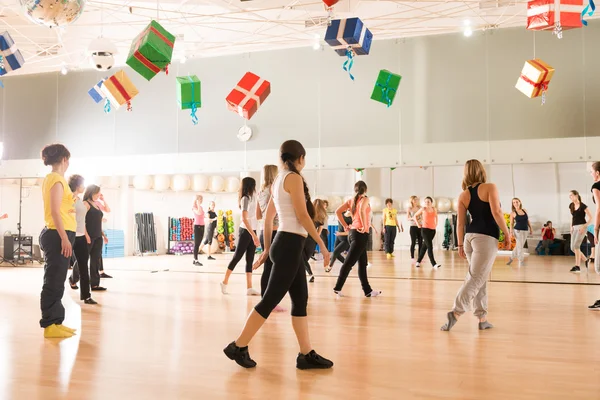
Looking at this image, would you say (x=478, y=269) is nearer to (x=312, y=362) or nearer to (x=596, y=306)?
(x=312, y=362)

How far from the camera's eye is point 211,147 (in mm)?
11031

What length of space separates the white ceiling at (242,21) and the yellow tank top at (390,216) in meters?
4.56

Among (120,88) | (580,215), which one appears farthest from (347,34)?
(580,215)

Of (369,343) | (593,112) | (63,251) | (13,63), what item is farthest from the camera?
(593,112)

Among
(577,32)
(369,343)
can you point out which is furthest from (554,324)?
(577,32)

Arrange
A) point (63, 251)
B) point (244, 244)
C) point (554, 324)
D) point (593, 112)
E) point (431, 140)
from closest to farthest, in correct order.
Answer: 1. point (63, 251)
2. point (554, 324)
3. point (244, 244)
4. point (593, 112)
5. point (431, 140)

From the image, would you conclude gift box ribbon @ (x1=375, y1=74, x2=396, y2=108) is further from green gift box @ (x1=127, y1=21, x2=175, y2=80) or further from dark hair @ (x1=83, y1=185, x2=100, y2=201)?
dark hair @ (x1=83, y1=185, x2=100, y2=201)

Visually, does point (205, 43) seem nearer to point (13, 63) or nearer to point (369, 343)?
point (13, 63)

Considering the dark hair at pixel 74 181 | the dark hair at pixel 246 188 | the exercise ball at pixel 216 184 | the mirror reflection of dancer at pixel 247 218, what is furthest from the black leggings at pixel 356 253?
the exercise ball at pixel 216 184

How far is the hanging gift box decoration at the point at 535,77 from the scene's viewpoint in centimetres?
775

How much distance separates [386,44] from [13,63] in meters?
6.06

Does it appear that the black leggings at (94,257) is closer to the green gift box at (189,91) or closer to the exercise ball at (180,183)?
the green gift box at (189,91)

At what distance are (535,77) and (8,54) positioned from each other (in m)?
6.84

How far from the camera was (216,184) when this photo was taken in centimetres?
1500
